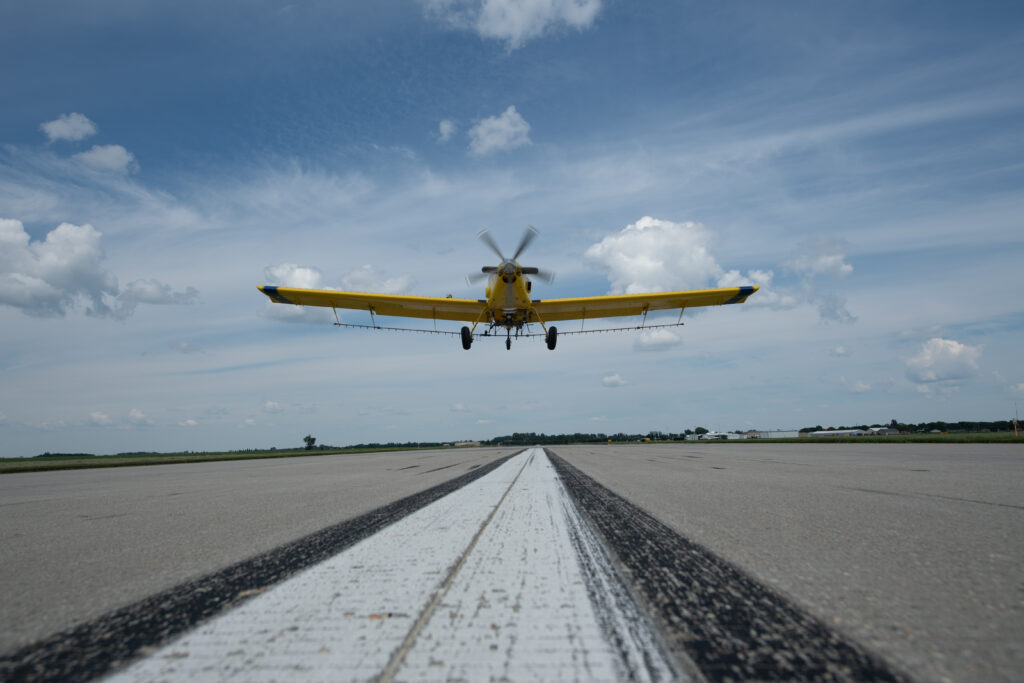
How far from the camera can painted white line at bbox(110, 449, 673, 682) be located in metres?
1.75

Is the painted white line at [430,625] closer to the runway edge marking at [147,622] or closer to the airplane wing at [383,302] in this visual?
the runway edge marking at [147,622]

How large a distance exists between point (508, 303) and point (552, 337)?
3.51m

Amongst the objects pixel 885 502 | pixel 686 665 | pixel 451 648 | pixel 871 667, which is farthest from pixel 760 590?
pixel 885 502

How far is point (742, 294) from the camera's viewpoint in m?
27.0

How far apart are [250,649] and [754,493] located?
6886mm

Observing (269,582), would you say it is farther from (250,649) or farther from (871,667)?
(871,667)

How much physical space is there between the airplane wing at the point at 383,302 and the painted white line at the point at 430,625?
23.1 m

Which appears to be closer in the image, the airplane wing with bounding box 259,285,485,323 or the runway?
the runway

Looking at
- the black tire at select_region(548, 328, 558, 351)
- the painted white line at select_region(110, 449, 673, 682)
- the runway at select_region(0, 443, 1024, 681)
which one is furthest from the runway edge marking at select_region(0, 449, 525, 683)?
the black tire at select_region(548, 328, 558, 351)

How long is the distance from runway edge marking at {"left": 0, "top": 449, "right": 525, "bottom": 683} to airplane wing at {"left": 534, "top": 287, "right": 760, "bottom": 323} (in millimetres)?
22501

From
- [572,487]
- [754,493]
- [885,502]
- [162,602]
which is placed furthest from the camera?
[572,487]

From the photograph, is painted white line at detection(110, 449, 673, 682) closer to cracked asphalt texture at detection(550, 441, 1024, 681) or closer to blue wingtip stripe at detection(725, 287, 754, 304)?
cracked asphalt texture at detection(550, 441, 1024, 681)

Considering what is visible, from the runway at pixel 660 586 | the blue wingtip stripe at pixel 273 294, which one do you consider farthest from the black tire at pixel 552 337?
the runway at pixel 660 586

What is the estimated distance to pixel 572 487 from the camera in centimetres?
807
